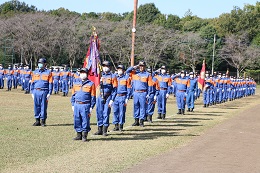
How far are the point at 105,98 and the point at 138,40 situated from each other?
159ft

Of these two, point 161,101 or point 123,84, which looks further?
point 161,101

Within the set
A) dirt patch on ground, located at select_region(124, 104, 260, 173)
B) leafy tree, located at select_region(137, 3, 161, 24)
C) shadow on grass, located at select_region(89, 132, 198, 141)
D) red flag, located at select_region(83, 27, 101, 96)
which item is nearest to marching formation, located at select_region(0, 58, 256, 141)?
red flag, located at select_region(83, 27, 101, 96)

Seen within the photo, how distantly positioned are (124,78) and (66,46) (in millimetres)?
44700

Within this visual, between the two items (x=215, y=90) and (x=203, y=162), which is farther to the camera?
(x=215, y=90)

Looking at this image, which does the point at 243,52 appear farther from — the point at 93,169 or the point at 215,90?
the point at 93,169

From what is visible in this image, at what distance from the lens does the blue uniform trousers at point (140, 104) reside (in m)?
16.1

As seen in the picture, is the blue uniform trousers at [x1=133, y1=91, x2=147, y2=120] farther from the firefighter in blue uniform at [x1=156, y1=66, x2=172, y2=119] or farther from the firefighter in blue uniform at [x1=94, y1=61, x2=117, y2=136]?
the firefighter in blue uniform at [x1=156, y1=66, x2=172, y2=119]

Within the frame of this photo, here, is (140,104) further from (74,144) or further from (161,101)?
(74,144)

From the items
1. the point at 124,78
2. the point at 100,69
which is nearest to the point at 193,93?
the point at 124,78

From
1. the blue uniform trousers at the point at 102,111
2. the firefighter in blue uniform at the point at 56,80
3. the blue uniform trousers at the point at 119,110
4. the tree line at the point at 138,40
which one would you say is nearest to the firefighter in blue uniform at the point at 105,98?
the blue uniform trousers at the point at 102,111

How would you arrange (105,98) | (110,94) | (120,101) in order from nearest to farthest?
(105,98) → (110,94) → (120,101)

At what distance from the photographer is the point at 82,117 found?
12227 millimetres

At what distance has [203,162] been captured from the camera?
34.1 ft

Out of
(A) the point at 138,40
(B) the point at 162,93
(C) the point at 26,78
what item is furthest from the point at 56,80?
(A) the point at 138,40
